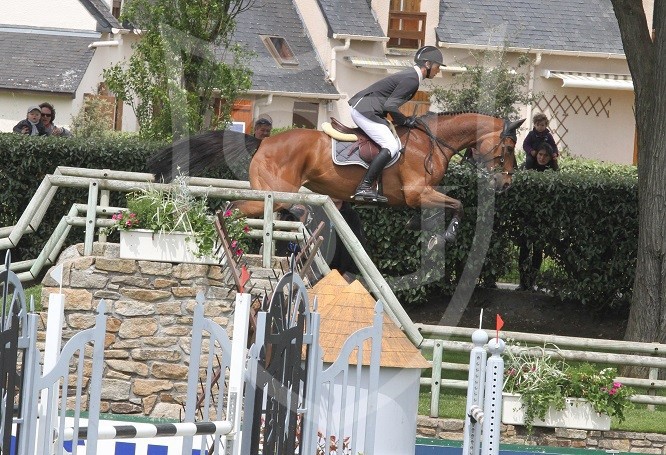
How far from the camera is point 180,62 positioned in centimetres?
1700

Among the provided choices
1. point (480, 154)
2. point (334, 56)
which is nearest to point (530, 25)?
point (334, 56)

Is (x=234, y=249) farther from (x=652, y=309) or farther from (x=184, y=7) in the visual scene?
(x=184, y=7)

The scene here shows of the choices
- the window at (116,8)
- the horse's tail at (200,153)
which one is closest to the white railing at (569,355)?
the horse's tail at (200,153)

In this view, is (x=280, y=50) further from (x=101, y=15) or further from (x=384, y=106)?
(x=384, y=106)

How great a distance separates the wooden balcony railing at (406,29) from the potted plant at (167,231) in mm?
19686

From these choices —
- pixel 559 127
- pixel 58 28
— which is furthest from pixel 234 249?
pixel 58 28

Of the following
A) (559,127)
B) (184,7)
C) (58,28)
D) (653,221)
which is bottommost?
(653,221)

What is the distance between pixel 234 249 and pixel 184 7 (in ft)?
23.9

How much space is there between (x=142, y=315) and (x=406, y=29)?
797 inches

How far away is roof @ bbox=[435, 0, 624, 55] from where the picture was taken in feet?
96.5

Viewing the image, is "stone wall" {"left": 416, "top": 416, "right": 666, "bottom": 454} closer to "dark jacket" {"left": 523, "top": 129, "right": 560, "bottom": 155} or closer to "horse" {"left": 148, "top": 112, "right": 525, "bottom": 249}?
"horse" {"left": 148, "top": 112, "right": 525, "bottom": 249}

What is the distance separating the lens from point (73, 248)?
38.8 ft

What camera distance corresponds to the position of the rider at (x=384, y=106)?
12.5 m

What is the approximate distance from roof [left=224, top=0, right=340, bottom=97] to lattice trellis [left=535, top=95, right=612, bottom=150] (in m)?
4.75
